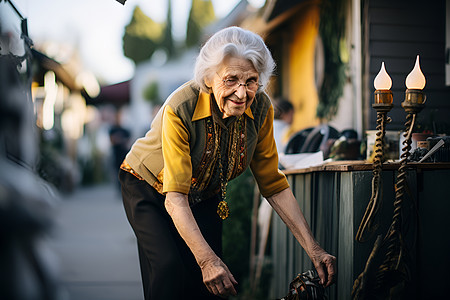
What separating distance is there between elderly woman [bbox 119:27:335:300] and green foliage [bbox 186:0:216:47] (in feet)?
94.2

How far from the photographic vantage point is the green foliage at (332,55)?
15.7 feet

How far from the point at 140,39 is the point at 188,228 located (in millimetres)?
30767

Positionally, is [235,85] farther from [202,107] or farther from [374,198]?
[374,198]

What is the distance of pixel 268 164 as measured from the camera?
8.49 ft

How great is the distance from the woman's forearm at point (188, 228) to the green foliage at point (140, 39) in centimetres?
2999

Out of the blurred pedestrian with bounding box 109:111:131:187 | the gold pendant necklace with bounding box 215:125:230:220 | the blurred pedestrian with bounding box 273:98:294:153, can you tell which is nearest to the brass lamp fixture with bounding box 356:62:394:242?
the gold pendant necklace with bounding box 215:125:230:220

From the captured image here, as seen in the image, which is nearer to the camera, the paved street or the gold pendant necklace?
the gold pendant necklace

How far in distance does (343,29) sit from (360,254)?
2.68 metres

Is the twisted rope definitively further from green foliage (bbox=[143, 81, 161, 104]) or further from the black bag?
green foliage (bbox=[143, 81, 161, 104])

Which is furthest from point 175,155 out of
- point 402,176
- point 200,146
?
point 402,176

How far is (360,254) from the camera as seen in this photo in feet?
8.27

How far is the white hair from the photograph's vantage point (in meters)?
2.23

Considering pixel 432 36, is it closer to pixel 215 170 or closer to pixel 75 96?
pixel 215 170

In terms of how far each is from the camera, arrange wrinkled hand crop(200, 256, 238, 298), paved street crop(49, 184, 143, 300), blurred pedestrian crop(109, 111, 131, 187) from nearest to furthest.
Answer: wrinkled hand crop(200, 256, 238, 298) → paved street crop(49, 184, 143, 300) → blurred pedestrian crop(109, 111, 131, 187)
